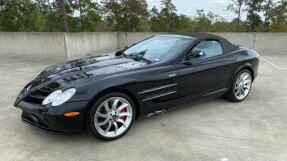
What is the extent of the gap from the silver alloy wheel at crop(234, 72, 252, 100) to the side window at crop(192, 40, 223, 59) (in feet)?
2.38

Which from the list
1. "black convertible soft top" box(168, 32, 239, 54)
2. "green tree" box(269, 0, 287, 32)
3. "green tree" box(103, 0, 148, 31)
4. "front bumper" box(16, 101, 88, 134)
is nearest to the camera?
"front bumper" box(16, 101, 88, 134)

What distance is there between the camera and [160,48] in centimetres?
424

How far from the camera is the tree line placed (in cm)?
1500

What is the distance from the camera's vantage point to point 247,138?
3.45 metres

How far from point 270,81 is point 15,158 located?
604 cm

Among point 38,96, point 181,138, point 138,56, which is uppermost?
point 138,56

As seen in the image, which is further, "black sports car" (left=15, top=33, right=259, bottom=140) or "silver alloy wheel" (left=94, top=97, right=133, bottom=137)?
"silver alloy wheel" (left=94, top=97, right=133, bottom=137)

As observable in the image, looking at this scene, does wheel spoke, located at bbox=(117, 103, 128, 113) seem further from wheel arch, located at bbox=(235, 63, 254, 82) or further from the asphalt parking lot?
wheel arch, located at bbox=(235, 63, 254, 82)

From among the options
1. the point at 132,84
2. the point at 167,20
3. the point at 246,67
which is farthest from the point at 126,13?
the point at 132,84

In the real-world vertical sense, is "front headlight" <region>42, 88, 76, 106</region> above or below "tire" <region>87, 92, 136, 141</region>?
above

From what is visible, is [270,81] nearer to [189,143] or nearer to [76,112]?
[189,143]

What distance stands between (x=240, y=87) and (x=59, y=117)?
3376 mm

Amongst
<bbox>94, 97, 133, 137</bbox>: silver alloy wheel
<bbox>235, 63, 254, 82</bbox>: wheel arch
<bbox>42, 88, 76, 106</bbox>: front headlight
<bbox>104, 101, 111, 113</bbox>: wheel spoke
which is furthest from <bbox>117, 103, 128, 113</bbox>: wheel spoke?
<bbox>235, 63, 254, 82</bbox>: wheel arch

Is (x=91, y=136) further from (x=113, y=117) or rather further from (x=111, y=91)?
(x=111, y=91)
